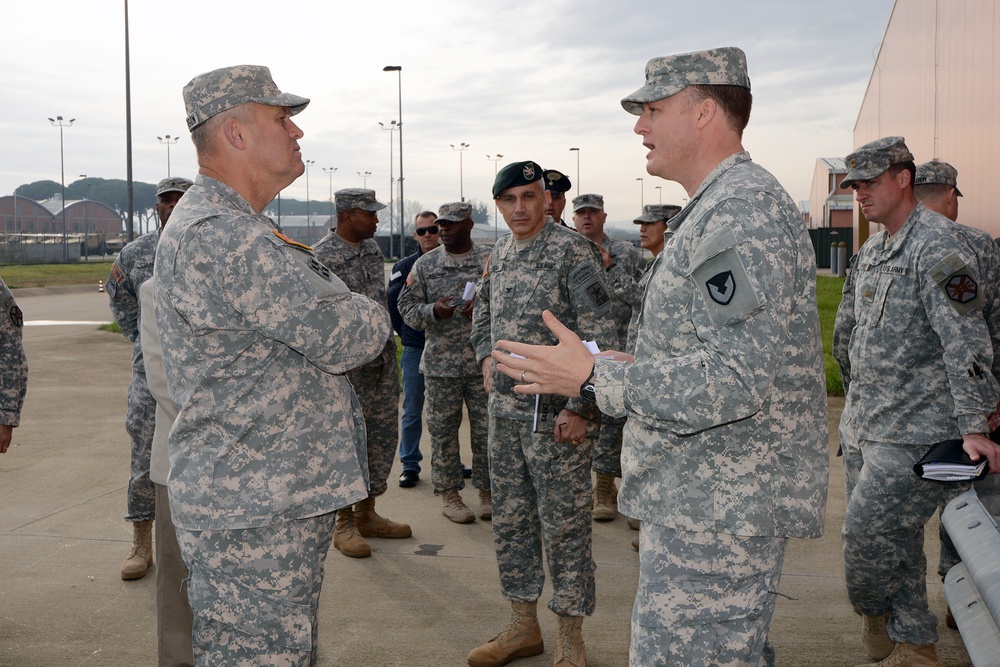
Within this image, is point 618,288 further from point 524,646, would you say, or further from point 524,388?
point 524,388

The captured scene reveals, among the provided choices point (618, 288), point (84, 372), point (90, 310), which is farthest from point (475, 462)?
point (90, 310)

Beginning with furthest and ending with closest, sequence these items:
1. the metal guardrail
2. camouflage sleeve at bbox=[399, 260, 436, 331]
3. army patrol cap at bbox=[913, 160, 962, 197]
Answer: camouflage sleeve at bbox=[399, 260, 436, 331], army patrol cap at bbox=[913, 160, 962, 197], the metal guardrail

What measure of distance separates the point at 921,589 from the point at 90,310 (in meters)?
21.9

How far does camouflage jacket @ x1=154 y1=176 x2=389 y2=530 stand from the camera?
224 cm

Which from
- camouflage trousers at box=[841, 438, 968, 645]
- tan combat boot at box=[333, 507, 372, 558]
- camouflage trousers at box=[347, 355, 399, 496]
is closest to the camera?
camouflage trousers at box=[841, 438, 968, 645]

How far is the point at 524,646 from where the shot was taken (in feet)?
12.7

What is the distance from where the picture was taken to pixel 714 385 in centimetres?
188

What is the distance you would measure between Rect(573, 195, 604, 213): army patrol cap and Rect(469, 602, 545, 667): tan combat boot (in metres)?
4.40

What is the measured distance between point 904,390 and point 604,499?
109 inches

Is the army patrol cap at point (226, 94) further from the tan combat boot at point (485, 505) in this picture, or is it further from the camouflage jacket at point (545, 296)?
the tan combat boot at point (485, 505)

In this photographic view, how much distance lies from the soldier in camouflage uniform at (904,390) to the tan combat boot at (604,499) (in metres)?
2.22

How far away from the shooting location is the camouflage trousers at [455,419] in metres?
6.00

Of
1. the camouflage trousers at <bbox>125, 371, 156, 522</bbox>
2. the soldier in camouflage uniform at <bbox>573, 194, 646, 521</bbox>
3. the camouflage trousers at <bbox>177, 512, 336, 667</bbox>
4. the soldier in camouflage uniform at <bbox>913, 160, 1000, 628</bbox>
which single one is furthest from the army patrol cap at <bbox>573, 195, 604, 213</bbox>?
the camouflage trousers at <bbox>177, 512, 336, 667</bbox>

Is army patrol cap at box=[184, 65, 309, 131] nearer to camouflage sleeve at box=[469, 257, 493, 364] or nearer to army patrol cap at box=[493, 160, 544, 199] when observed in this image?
army patrol cap at box=[493, 160, 544, 199]
